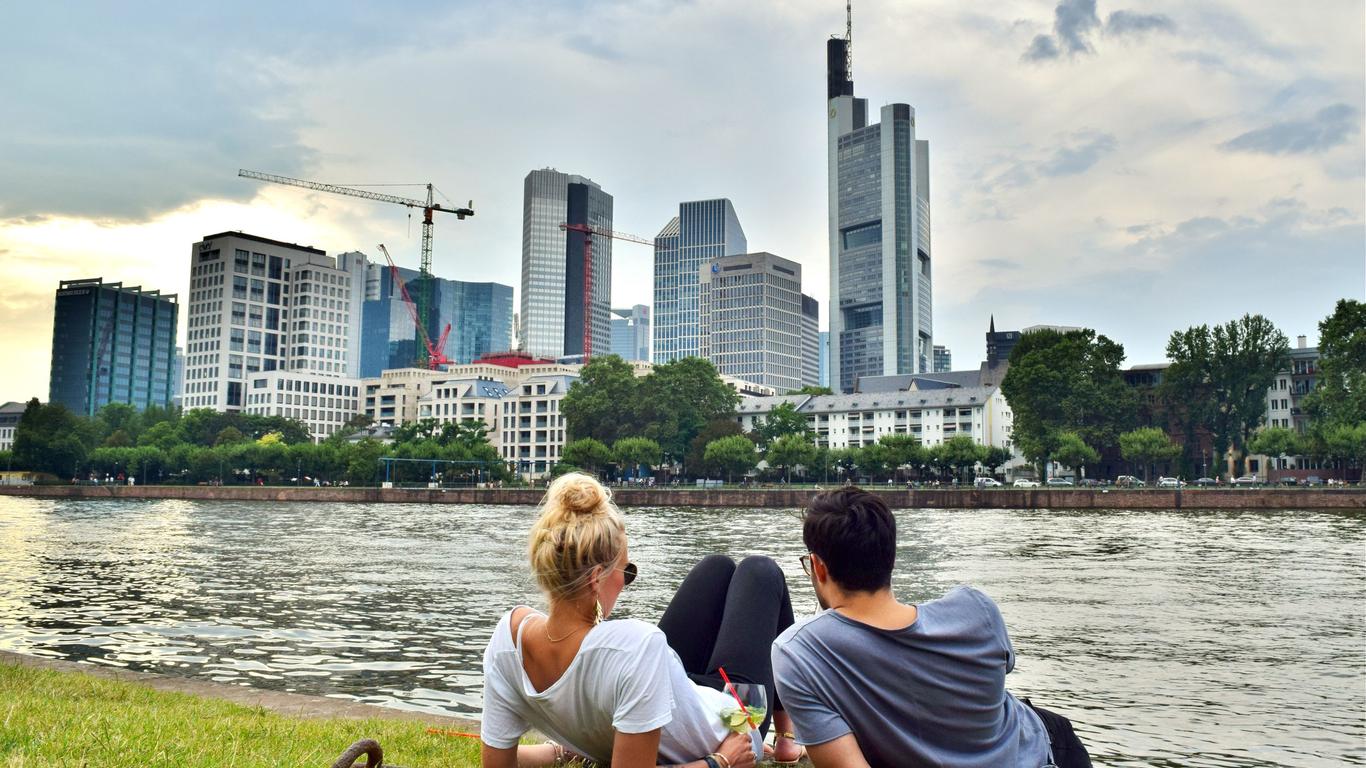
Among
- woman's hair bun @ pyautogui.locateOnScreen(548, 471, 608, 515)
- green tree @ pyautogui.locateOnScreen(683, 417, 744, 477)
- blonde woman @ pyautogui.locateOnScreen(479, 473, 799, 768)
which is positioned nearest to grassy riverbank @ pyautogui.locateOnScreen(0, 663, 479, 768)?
blonde woman @ pyautogui.locateOnScreen(479, 473, 799, 768)

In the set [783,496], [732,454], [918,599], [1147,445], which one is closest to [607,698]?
[918,599]

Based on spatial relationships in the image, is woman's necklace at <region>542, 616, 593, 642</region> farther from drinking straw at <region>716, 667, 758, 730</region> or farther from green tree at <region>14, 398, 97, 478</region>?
green tree at <region>14, 398, 97, 478</region>

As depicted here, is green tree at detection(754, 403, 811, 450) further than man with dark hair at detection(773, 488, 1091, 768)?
Yes

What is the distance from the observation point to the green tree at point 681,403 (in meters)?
127

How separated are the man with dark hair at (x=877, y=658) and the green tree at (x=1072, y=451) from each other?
100 meters

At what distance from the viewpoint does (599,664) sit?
12.9ft

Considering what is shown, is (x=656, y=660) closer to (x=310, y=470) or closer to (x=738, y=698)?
(x=738, y=698)

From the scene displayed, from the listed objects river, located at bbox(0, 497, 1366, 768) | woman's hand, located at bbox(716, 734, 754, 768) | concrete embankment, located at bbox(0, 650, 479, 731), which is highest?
woman's hand, located at bbox(716, 734, 754, 768)

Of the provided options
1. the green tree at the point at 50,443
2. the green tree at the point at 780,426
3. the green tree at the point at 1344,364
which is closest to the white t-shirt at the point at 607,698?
the green tree at the point at 1344,364

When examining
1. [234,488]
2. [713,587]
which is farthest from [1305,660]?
[234,488]

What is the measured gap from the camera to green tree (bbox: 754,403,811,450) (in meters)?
133

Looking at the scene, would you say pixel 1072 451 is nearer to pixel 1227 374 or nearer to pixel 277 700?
pixel 1227 374

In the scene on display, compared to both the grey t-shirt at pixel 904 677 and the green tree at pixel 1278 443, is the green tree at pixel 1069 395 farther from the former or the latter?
the grey t-shirt at pixel 904 677

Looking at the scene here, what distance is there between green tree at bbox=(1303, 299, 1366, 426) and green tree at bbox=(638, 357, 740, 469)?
2626 inches
